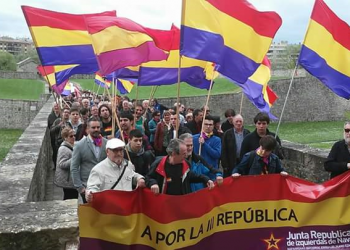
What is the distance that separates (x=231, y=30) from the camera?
6242mm

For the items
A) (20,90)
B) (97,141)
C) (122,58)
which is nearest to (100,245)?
(97,141)

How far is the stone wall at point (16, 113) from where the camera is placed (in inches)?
1084

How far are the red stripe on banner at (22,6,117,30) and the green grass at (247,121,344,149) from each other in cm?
1386

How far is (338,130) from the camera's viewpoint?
25578mm

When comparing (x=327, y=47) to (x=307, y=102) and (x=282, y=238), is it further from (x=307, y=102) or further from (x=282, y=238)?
Result: (x=307, y=102)

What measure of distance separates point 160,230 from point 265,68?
216 inches

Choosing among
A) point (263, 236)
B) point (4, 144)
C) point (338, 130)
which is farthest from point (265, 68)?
point (338, 130)

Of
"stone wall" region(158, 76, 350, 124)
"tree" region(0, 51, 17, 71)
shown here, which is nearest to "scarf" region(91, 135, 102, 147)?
"stone wall" region(158, 76, 350, 124)

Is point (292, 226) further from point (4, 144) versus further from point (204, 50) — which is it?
point (4, 144)

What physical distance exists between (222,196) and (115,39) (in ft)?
10.0

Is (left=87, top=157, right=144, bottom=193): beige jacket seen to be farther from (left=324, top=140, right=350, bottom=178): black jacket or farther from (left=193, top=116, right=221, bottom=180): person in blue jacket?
(left=324, top=140, right=350, bottom=178): black jacket

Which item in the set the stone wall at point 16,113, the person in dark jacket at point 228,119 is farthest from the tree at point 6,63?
the person in dark jacket at point 228,119

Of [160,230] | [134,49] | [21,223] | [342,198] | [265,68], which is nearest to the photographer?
[21,223]

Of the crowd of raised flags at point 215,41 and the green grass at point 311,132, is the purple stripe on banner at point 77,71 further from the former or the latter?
the green grass at point 311,132
